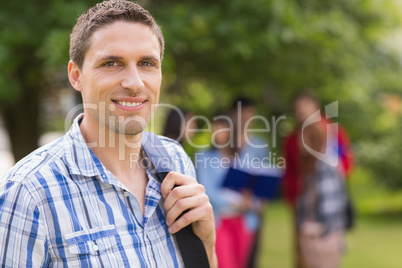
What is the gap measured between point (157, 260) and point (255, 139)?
343 cm

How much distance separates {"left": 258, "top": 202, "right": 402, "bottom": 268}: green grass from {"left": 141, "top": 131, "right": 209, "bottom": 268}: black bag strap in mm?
5034

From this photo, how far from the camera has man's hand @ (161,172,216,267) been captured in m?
1.64

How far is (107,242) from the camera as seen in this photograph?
57.3 inches

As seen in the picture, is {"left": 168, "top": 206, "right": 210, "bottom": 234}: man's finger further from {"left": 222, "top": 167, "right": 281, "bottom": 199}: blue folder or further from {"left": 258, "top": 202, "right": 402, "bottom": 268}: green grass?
{"left": 258, "top": 202, "right": 402, "bottom": 268}: green grass

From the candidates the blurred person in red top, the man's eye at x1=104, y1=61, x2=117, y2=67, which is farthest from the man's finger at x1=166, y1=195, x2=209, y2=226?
the blurred person in red top

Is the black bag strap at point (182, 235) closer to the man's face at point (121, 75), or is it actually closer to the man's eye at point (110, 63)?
the man's face at point (121, 75)

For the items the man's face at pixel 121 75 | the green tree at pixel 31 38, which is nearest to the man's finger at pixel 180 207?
the man's face at pixel 121 75

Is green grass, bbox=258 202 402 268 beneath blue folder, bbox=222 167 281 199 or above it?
beneath

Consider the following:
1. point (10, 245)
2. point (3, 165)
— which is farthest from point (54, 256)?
point (3, 165)

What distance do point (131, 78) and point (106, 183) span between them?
35 centimetres

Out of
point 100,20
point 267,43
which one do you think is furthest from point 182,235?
point 267,43

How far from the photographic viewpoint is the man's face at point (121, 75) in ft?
5.01

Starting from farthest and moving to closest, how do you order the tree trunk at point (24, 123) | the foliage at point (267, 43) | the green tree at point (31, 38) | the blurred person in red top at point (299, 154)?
the tree trunk at point (24, 123), the blurred person in red top at point (299, 154), the foliage at point (267, 43), the green tree at point (31, 38)

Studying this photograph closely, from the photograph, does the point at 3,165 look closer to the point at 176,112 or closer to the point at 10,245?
the point at 176,112
